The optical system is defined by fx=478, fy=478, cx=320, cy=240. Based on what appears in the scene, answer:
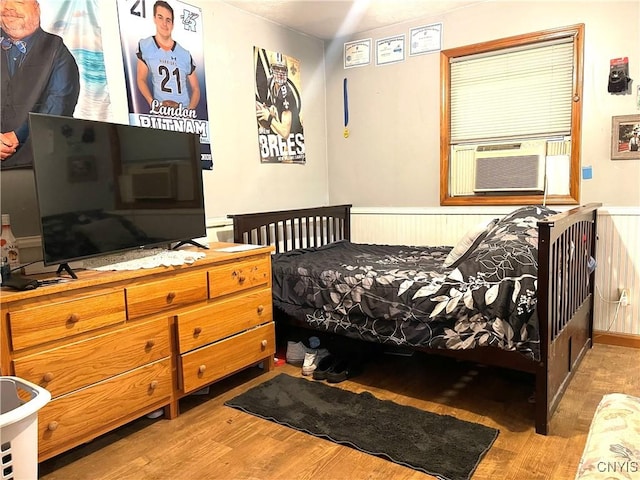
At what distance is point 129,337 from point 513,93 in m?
2.89

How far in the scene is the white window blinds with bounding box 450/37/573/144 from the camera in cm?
315

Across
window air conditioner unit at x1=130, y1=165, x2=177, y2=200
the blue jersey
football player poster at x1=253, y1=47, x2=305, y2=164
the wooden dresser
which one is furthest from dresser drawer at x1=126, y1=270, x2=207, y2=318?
football player poster at x1=253, y1=47, x2=305, y2=164

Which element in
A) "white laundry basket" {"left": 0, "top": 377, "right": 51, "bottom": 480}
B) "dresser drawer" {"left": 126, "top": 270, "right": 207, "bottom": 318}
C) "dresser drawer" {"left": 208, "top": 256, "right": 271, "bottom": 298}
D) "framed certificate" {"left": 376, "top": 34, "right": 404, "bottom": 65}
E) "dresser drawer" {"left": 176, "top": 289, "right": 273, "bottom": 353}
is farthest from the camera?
"framed certificate" {"left": 376, "top": 34, "right": 404, "bottom": 65}

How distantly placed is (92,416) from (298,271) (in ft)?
4.39

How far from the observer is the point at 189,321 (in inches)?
89.0

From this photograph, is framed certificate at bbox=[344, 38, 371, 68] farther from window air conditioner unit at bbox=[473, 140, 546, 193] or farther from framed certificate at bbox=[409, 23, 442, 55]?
window air conditioner unit at bbox=[473, 140, 546, 193]

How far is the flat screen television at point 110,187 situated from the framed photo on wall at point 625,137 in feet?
8.29

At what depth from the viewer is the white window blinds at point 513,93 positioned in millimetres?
3146

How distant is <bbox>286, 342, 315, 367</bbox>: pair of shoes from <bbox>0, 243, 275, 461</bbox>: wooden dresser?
254 mm

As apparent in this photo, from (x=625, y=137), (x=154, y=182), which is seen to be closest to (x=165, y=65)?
(x=154, y=182)

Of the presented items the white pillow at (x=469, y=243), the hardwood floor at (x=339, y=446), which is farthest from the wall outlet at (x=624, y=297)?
the white pillow at (x=469, y=243)

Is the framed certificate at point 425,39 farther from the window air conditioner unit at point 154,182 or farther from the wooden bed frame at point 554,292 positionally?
the window air conditioner unit at point 154,182

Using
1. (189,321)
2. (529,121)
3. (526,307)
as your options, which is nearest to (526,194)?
(529,121)

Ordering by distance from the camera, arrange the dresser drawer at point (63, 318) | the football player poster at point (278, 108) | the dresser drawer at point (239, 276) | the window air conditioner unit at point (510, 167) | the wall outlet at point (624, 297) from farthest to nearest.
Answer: the football player poster at point (278, 108)
the window air conditioner unit at point (510, 167)
the wall outlet at point (624, 297)
the dresser drawer at point (239, 276)
the dresser drawer at point (63, 318)
